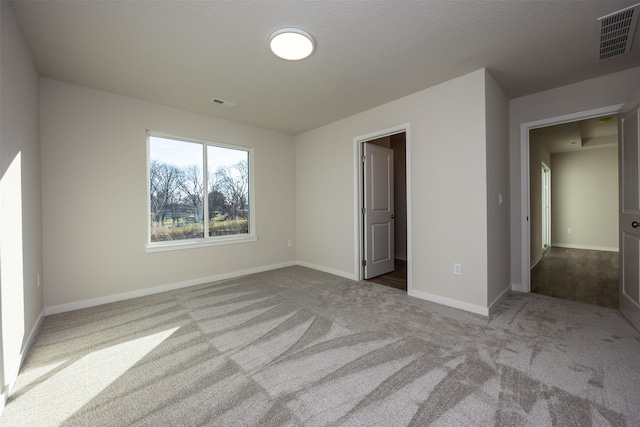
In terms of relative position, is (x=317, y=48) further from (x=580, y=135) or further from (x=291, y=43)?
(x=580, y=135)

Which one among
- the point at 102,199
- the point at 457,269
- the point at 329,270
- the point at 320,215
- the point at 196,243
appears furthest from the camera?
the point at 320,215

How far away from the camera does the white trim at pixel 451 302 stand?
8.92 ft

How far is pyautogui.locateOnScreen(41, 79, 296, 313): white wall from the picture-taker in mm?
2842

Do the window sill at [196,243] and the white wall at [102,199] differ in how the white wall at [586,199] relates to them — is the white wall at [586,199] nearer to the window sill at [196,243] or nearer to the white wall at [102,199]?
the window sill at [196,243]

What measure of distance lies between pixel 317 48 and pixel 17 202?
8.52 feet

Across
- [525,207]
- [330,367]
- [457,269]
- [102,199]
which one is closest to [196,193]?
[102,199]

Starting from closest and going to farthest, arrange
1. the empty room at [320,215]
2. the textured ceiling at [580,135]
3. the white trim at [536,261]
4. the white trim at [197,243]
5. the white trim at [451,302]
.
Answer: the empty room at [320,215], the white trim at [451,302], the white trim at [197,243], the textured ceiling at [580,135], the white trim at [536,261]

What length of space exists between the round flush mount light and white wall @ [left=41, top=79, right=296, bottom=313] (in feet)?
6.96

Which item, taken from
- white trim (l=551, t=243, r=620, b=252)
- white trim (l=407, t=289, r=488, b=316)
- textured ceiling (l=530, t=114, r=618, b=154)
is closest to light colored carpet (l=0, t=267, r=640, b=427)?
white trim (l=407, t=289, r=488, b=316)

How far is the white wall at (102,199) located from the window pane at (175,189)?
15 centimetres

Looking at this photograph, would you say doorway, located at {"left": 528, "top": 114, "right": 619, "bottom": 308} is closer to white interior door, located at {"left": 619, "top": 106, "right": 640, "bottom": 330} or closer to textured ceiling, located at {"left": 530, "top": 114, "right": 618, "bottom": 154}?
textured ceiling, located at {"left": 530, "top": 114, "right": 618, "bottom": 154}

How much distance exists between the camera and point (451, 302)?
9.68ft

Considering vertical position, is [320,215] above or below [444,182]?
below

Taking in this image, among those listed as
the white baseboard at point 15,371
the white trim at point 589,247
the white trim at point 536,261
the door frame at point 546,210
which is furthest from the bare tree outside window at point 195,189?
the white trim at point 589,247
